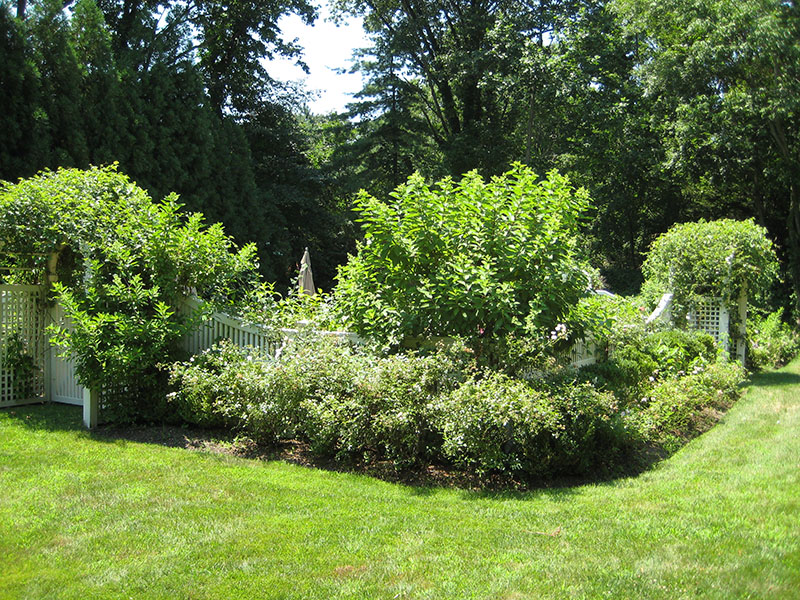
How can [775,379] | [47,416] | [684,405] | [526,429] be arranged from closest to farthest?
[526,429]
[47,416]
[684,405]
[775,379]

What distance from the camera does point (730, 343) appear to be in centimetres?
1309

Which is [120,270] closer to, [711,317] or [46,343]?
[46,343]

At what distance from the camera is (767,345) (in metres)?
14.6

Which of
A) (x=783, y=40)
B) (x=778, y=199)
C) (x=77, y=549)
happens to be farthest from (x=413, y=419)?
(x=778, y=199)

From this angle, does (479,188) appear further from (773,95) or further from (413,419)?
(773,95)

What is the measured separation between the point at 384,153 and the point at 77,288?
1854cm

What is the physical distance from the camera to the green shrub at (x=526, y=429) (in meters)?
5.26

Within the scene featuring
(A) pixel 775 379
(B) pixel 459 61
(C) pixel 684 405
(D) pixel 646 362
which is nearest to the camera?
(C) pixel 684 405

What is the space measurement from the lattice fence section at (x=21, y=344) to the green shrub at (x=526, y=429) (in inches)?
222

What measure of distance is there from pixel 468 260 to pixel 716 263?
812 cm

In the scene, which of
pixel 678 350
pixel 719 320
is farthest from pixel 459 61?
pixel 678 350

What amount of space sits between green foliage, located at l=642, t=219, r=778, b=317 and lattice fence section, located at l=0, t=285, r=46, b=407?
11084 millimetres

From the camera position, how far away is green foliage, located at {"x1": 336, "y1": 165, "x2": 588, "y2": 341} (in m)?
6.41

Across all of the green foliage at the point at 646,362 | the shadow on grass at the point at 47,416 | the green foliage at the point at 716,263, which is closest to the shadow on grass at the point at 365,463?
the shadow on grass at the point at 47,416
